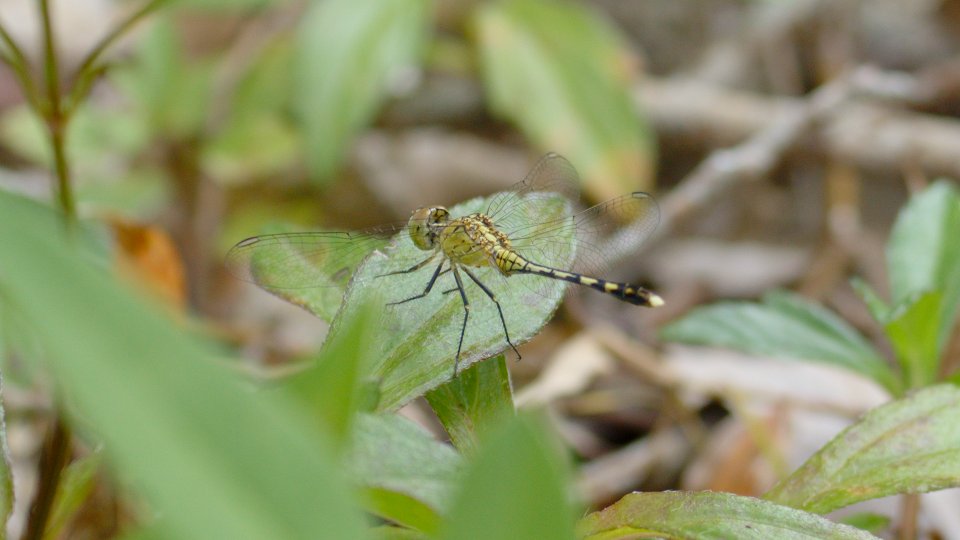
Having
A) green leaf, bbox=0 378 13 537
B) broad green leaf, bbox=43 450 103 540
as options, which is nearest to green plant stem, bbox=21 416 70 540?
Answer: broad green leaf, bbox=43 450 103 540

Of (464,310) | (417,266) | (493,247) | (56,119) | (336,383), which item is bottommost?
(336,383)

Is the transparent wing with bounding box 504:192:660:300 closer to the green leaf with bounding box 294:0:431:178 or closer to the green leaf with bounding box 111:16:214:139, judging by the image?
the green leaf with bounding box 294:0:431:178

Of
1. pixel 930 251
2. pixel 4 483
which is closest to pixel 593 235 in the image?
pixel 930 251

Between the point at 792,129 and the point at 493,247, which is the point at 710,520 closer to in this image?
the point at 493,247

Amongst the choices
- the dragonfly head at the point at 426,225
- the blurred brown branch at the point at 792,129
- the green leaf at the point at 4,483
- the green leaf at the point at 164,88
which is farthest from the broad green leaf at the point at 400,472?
the green leaf at the point at 164,88

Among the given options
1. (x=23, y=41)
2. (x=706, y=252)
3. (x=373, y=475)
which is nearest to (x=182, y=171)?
(x=23, y=41)

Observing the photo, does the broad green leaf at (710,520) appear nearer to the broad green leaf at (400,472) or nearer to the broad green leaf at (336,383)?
the broad green leaf at (400,472)
